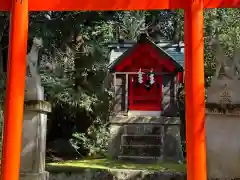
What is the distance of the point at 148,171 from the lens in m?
6.25

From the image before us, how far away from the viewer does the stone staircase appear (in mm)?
8273

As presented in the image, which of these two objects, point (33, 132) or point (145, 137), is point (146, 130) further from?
point (33, 132)

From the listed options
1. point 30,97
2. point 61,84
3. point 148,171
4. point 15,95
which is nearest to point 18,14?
point 15,95

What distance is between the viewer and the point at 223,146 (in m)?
5.09

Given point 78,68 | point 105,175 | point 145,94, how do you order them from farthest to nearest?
point 78,68 → point 145,94 → point 105,175

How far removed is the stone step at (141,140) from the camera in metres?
8.85

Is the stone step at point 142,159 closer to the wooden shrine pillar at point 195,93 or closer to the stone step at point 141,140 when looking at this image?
the stone step at point 141,140

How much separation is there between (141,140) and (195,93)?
5470mm

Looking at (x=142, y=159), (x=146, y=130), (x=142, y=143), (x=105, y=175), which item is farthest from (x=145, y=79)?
(x=105, y=175)

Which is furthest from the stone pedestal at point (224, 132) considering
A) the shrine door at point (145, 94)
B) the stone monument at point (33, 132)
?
the shrine door at point (145, 94)

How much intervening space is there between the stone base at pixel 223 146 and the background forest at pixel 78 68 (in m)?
4.51

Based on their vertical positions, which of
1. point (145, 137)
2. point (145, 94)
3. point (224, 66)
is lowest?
point (145, 137)

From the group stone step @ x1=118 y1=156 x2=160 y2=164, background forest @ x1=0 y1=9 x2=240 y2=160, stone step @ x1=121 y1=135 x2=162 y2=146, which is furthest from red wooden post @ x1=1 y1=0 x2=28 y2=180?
stone step @ x1=121 y1=135 x2=162 y2=146

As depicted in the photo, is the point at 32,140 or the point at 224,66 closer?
the point at 224,66
